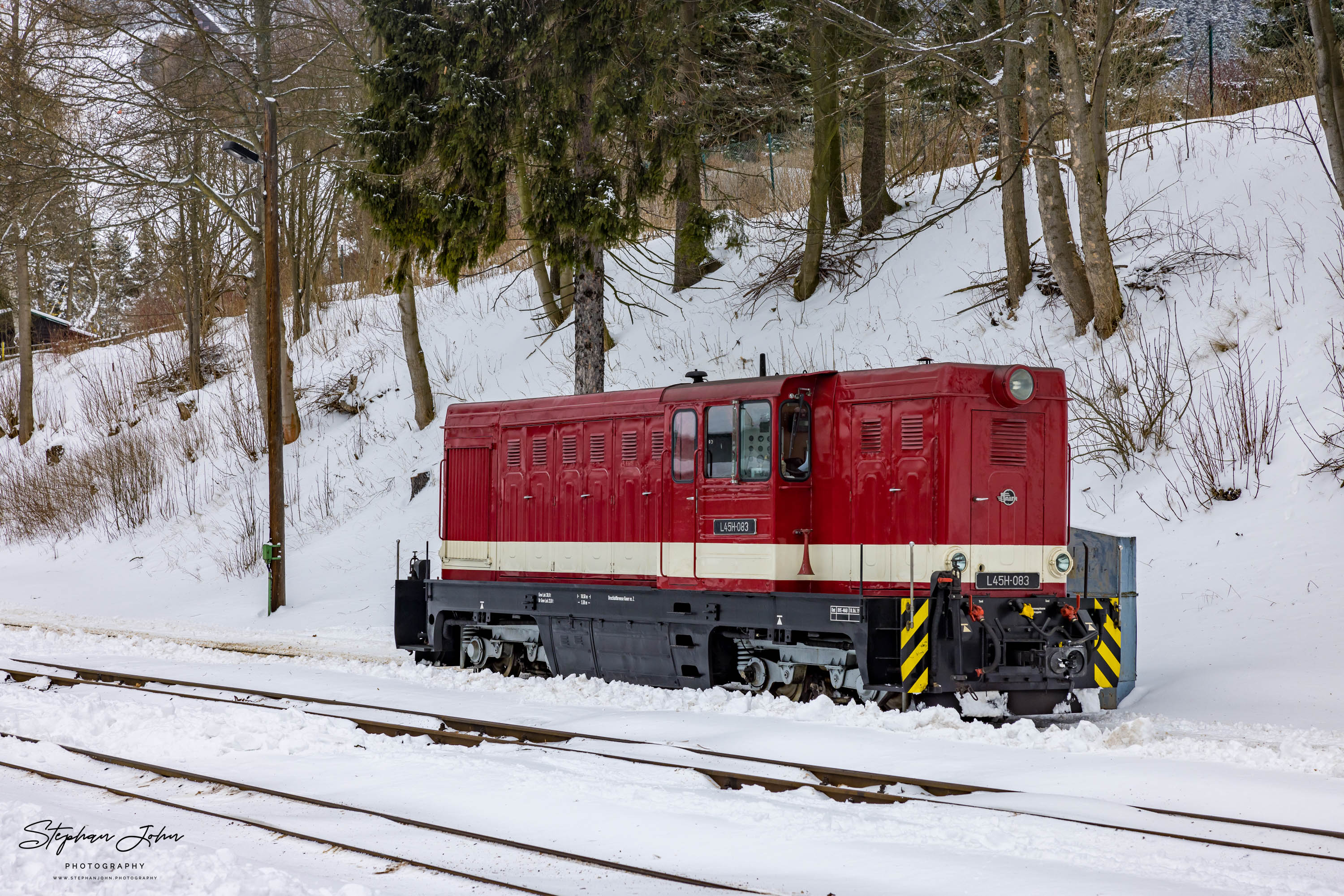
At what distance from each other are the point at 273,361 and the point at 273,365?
75 mm

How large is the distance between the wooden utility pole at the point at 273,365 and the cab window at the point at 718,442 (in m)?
10.00

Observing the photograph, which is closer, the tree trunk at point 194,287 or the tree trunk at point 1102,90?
the tree trunk at point 1102,90

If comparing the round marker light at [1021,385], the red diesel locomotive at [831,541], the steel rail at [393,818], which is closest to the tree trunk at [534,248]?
the red diesel locomotive at [831,541]

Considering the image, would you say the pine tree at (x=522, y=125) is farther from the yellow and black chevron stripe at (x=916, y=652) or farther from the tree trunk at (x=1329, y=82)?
the yellow and black chevron stripe at (x=916, y=652)

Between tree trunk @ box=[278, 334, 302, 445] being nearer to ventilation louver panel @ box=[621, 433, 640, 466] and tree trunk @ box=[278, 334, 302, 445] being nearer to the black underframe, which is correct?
the black underframe

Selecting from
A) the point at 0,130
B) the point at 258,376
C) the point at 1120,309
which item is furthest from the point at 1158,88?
the point at 0,130

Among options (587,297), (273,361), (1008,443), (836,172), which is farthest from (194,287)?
(1008,443)

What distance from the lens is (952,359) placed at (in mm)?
18156

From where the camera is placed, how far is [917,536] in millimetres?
9633

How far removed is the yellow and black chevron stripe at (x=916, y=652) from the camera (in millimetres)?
9125

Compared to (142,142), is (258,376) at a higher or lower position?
lower

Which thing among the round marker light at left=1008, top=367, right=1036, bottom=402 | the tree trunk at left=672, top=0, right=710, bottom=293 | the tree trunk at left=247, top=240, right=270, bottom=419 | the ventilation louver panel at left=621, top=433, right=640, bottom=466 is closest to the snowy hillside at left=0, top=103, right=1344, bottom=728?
the tree trunk at left=247, top=240, right=270, bottom=419

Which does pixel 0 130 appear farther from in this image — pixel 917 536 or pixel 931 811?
pixel 931 811

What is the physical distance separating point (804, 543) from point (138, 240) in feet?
114
